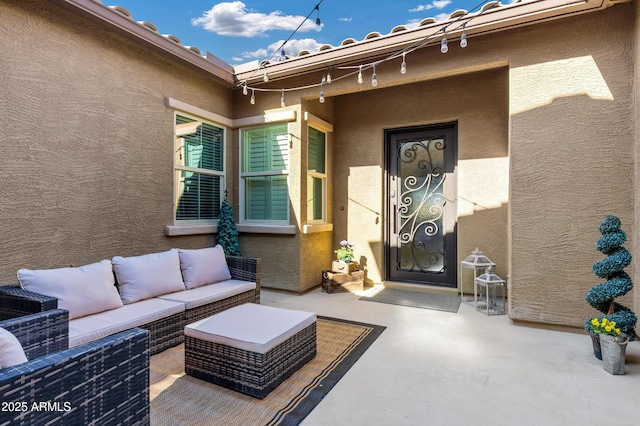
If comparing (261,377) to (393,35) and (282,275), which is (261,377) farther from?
(393,35)

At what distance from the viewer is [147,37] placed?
3.70 metres

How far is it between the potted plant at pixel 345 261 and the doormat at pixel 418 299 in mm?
593

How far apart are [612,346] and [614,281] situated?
516 millimetres

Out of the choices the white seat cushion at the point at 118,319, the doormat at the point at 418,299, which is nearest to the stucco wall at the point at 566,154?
the doormat at the point at 418,299

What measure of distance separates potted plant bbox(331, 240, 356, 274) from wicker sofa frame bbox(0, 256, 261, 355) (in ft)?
5.46

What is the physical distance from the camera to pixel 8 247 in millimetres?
2805

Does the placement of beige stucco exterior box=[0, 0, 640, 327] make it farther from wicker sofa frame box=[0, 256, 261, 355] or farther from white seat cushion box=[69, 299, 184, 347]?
white seat cushion box=[69, 299, 184, 347]

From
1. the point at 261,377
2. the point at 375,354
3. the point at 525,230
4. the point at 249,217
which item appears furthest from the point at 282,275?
the point at 525,230

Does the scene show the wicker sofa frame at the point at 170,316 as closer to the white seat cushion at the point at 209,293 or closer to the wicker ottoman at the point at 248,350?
the white seat cushion at the point at 209,293

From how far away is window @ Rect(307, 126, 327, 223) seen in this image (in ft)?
16.9

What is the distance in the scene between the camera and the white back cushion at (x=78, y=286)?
94.0 inches

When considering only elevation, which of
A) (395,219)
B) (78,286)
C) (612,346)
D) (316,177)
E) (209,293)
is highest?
(316,177)

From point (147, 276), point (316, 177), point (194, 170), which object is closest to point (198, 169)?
point (194, 170)

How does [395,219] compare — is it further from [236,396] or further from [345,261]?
[236,396]
